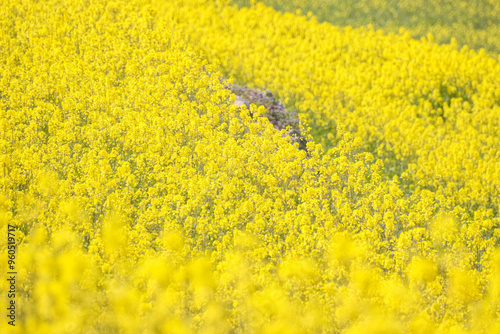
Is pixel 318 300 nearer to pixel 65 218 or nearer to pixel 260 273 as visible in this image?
pixel 260 273

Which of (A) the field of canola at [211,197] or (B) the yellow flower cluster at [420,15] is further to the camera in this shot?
(B) the yellow flower cluster at [420,15]

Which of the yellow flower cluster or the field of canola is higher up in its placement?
the field of canola

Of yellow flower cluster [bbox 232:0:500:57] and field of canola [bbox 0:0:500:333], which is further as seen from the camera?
yellow flower cluster [bbox 232:0:500:57]

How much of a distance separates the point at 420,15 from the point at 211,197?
25296mm

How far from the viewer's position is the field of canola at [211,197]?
6.07 metres

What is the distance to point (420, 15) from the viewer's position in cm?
2897

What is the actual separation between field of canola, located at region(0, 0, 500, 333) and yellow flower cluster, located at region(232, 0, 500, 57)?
11.8 metres

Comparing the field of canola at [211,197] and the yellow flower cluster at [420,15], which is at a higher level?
the field of canola at [211,197]

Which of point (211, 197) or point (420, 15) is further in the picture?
point (420, 15)

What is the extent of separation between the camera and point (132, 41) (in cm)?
1448

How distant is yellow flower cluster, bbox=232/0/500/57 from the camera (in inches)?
1040

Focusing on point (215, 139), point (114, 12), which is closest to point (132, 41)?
point (114, 12)

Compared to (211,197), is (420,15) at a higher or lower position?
lower

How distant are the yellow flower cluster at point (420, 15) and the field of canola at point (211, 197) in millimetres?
11800
